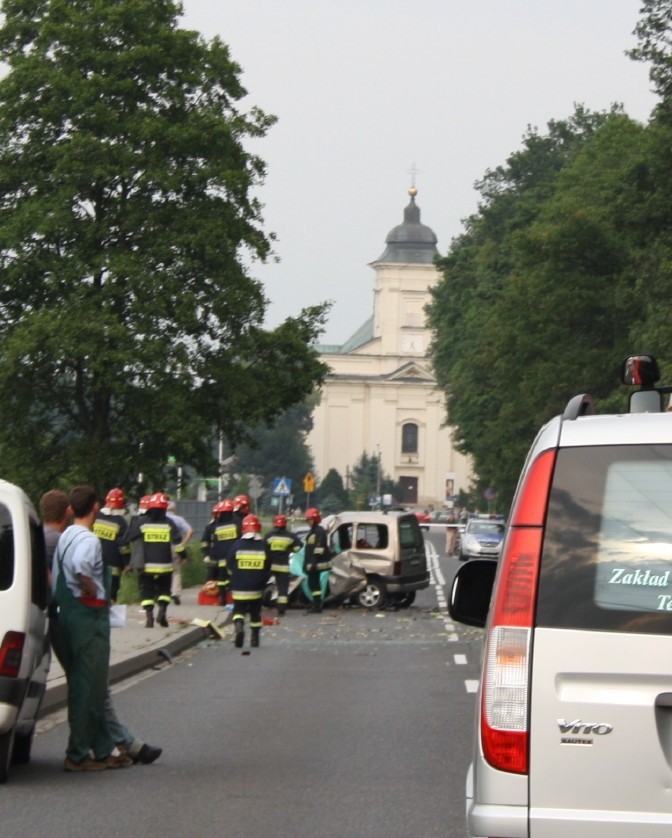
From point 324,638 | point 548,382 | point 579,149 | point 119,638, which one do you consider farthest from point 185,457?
point 579,149

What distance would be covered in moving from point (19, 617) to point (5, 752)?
774 millimetres

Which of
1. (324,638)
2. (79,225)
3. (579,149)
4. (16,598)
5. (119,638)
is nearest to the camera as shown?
(16,598)

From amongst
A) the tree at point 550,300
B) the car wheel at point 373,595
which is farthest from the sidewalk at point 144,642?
the tree at point 550,300

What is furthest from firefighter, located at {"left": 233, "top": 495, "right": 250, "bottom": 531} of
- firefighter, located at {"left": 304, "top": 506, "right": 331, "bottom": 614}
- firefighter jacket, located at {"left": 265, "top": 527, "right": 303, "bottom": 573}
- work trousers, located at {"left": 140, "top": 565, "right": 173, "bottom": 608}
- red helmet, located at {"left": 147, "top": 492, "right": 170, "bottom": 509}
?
work trousers, located at {"left": 140, "top": 565, "right": 173, "bottom": 608}

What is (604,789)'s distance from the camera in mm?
4457

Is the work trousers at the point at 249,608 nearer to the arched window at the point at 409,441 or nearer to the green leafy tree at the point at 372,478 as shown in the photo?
the green leafy tree at the point at 372,478

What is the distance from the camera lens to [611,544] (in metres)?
4.59

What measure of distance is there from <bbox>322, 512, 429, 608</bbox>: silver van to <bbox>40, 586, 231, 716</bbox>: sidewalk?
3.50 meters

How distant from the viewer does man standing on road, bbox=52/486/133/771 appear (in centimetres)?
1012

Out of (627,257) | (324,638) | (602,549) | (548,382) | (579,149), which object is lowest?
(324,638)

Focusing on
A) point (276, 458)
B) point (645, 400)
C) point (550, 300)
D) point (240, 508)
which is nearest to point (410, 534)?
point (240, 508)

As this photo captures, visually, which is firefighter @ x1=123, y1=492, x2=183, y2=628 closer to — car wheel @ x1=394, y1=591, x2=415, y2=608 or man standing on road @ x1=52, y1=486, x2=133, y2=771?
car wheel @ x1=394, y1=591, x2=415, y2=608

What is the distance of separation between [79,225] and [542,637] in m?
37.7

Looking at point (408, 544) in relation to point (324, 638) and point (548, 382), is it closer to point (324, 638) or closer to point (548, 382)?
point (324, 638)
